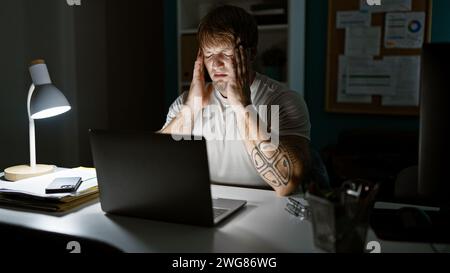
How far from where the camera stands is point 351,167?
107 inches

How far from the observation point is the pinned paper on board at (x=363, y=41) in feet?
9.62

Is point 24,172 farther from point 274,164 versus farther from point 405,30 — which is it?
point 405,30

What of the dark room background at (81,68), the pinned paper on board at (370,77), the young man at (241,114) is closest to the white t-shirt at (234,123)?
the young man at (241,114)

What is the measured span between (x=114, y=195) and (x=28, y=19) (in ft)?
6.32

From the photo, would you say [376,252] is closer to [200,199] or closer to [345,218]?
[345,218]

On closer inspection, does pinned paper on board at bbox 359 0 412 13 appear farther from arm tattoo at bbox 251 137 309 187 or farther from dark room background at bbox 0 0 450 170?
arm tattoo at bbox 251 137 309 187

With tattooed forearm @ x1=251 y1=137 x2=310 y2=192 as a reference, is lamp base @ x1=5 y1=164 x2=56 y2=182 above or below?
below

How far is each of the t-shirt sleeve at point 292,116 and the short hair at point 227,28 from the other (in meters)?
0.24

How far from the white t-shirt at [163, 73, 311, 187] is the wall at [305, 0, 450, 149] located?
4.68 feet

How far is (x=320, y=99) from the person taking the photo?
10.4 ft

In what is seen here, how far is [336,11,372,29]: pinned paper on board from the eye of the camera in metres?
2.93

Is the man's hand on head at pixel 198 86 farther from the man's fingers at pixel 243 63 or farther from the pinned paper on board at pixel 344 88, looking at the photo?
the pinned paper on board at pixel 344 88

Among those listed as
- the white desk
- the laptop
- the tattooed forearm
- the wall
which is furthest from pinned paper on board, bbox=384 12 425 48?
the laptop
